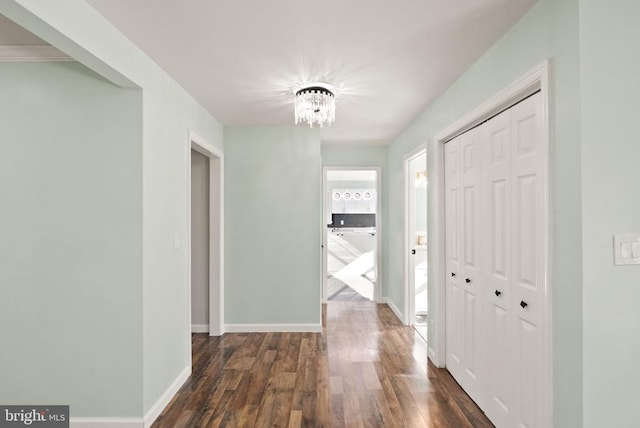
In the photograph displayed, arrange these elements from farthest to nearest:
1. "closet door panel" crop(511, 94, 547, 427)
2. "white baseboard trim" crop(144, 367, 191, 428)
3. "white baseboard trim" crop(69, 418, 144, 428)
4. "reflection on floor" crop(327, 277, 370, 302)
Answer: "reflection on floor" crop(327, 277, 370, 302), "white baseboard trim" crop(144, 367, 191, 428), "white baseboard trim" crop(69, 418, 144, 428), "closet door panel" crop(511, 94, 547, 427)

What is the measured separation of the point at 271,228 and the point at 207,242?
0.79m

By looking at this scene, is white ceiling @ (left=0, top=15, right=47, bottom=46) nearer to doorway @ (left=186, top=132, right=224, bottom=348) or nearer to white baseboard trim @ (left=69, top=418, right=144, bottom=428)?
doorway @ (left=186, top=132, right=224, bottom=348)

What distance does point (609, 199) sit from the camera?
1.54 meters

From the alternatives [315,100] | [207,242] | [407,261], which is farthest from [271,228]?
[315,100]

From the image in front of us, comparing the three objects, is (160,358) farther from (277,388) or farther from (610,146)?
(610,146)

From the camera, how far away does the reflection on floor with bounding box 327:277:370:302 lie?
612 cm

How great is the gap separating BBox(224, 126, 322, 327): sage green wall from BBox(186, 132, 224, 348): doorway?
127 millimetres

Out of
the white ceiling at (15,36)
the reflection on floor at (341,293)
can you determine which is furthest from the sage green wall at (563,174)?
the reflection on floor at (341,293)

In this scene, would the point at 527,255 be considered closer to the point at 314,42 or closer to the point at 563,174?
the point at 563,174

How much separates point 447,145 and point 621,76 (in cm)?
171

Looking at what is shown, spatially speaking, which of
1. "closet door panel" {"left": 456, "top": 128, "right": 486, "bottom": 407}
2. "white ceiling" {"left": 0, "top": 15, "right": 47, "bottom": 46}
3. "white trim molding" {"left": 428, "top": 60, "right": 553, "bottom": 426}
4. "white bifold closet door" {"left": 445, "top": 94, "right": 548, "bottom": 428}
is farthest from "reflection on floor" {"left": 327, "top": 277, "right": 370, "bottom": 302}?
"white ceiling" {"left": 0, "top": 15, "right": 47, "bottom": 46}

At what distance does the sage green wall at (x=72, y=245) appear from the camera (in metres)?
2.32

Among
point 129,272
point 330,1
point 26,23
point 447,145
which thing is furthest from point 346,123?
point 26,23

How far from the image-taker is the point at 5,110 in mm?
2352
